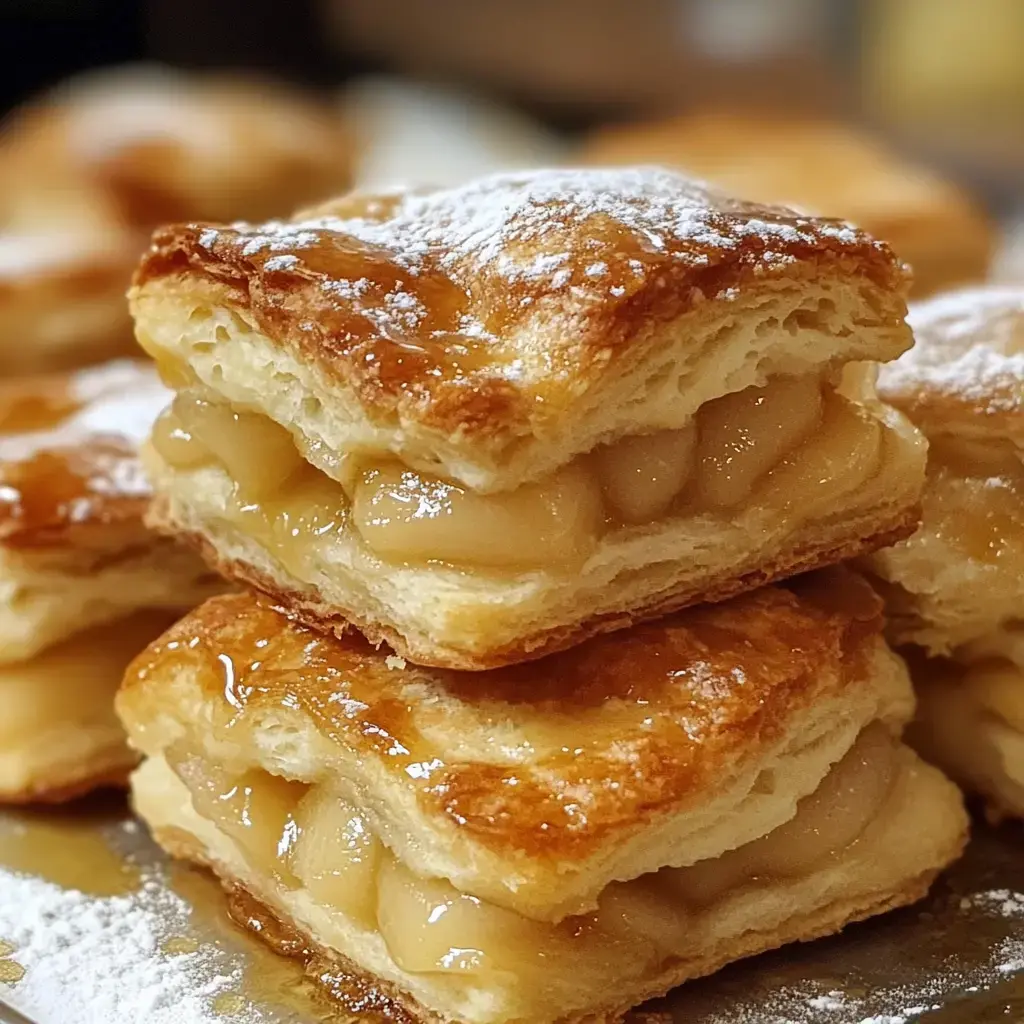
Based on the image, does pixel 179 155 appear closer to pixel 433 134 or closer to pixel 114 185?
pixel 114 185

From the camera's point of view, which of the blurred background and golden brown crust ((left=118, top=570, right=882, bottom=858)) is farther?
the blurred background

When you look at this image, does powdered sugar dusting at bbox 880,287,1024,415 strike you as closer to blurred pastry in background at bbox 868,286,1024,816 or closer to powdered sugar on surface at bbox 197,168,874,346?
blurred pastry in background at bbox 868,286,1024,816

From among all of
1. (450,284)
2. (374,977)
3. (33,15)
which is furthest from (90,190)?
(374,977)

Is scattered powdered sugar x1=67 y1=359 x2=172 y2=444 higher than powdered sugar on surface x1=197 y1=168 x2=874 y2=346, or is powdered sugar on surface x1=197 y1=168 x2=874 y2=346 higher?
powdered sugar on surface x1=197 y1=168 x2=874 y2=346

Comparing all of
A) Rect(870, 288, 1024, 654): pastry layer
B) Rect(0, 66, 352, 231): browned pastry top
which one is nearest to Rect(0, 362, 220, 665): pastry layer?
Rect(870, 288, 1024, 654): pastry layer

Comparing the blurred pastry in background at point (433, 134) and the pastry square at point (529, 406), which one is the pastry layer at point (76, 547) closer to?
the pastry square at point (529, 406)

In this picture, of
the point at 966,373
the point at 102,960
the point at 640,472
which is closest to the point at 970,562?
the point at 966,373

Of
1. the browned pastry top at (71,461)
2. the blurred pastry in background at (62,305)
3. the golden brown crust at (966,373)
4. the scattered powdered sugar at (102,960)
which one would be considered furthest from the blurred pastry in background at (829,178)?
the scattered powdered sugar at (102,960)
